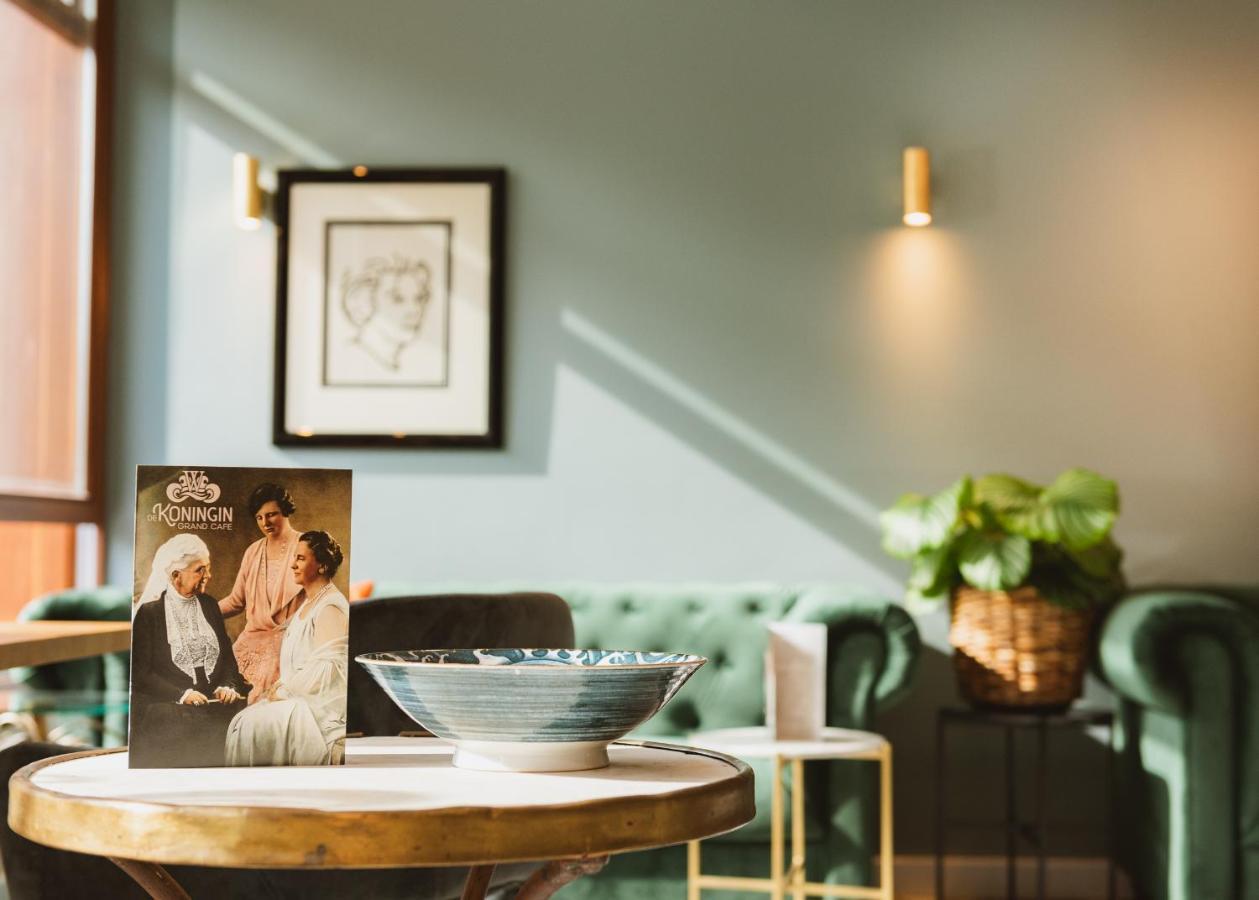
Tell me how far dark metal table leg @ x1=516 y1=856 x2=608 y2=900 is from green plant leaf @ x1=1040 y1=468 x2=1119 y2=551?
2432 mm

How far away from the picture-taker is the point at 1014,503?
3.30m

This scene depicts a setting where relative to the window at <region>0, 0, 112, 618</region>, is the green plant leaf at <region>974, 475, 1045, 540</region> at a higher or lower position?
lower

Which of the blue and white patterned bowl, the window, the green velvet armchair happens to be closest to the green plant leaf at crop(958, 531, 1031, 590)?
the green velvet armchair

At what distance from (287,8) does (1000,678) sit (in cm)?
302

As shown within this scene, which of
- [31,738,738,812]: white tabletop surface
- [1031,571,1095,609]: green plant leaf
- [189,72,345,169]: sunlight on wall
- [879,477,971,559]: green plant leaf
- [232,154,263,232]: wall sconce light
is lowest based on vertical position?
[1031,571,1095,609]: green plant leaf

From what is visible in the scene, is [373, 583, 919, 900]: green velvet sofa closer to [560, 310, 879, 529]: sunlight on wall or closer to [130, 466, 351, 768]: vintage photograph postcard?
[560, 310, 879, 529]: sunlight on wall

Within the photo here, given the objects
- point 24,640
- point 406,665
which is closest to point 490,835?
point 406,665

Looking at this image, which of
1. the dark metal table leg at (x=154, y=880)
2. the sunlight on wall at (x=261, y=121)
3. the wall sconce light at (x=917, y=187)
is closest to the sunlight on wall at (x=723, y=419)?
the wall sconce light at (x=917, y=187)

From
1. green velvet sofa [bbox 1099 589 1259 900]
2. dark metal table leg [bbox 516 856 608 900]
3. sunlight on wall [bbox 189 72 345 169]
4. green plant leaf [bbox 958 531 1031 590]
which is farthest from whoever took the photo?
sunlight on wall [bbox 189 72 345 169]

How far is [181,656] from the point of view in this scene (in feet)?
3.23

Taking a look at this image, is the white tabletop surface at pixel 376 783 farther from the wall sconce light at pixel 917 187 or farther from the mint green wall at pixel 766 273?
the wall sconce light at pixel 917 187

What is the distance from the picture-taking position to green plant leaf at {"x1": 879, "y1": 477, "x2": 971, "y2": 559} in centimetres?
320

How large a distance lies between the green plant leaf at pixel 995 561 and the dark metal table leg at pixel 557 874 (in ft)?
7.67

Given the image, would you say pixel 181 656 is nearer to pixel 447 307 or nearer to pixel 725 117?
pixel 447 307
